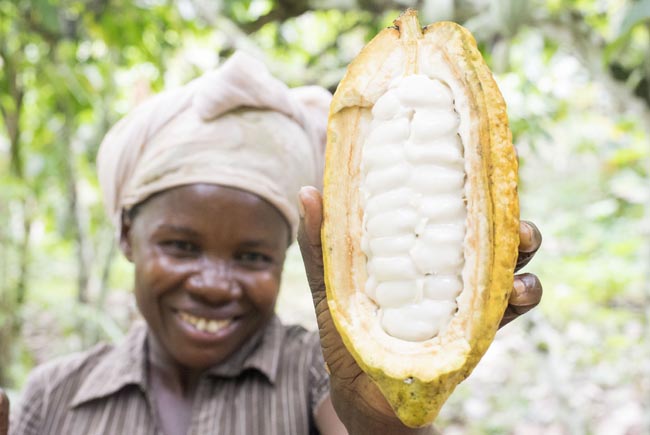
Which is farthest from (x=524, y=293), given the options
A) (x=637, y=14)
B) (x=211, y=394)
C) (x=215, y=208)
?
(x=211, y=394)

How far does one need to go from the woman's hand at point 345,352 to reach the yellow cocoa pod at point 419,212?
22 mm

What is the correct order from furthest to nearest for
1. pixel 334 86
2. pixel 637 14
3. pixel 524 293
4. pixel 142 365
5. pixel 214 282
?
pixel 334 86 → pixel 142 365 → pixel 214 282 → pixel 637 14 → pixel 524 293

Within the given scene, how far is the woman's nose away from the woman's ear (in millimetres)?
250

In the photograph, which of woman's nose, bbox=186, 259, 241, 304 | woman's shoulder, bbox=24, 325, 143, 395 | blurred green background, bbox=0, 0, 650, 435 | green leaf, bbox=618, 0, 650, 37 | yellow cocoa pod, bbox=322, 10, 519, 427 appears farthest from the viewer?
blurred green background, bbox=0, 0, 650, 435

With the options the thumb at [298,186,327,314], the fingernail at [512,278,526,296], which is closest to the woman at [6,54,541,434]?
the thumb at [298,186,327,314]

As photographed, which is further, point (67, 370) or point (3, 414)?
point (67, 370)

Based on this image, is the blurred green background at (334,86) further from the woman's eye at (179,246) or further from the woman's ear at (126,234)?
the woman's eye at (179,246)

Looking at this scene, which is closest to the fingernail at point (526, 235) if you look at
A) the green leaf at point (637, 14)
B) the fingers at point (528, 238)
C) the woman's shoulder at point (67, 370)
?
the fingers at point (528, 238)

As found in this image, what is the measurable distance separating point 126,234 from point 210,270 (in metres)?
0.30

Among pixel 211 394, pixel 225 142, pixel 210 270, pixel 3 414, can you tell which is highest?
pixel 225 142

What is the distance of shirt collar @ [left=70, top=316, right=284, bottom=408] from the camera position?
122 centimetres

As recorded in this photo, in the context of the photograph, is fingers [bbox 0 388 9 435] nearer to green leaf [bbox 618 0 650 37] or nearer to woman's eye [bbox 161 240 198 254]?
woman's eye [bbox 161 240 198 254]

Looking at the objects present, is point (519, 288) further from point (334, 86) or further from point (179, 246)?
point (334, 86)

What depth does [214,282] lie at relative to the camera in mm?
1121
